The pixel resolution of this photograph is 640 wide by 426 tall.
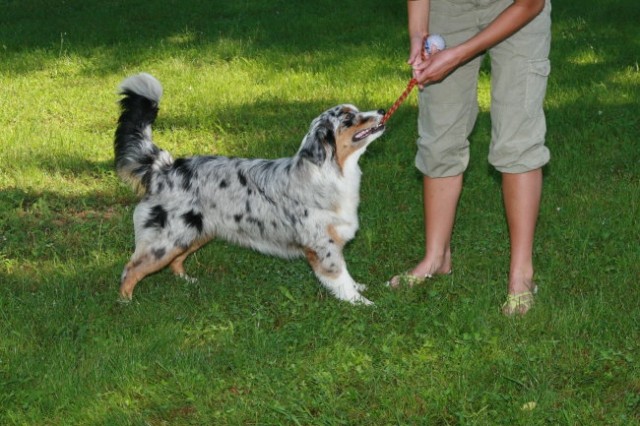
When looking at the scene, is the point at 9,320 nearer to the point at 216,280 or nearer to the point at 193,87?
the point at 216,280

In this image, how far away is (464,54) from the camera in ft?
16.5

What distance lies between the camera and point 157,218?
18.8 ft

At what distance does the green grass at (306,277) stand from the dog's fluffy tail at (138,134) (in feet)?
2.37

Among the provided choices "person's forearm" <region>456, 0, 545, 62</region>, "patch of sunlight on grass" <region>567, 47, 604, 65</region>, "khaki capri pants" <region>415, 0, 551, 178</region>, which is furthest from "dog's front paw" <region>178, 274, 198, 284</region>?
"patch of sunlight on grass" <region>567, 47, 604, 65</region>

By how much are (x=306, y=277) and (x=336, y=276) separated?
462mm

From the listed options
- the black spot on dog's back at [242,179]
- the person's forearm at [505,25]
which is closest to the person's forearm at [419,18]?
the person's forearm at [505,25]

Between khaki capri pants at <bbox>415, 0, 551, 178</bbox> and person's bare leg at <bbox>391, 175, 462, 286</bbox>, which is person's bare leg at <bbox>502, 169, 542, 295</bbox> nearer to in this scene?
khaki capri pants at <bbox>415, 0, 551, 178</bbox>

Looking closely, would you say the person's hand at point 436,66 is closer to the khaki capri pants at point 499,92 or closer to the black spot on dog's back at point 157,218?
the khaki capri pants at point 499,92

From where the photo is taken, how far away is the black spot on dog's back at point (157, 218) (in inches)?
226

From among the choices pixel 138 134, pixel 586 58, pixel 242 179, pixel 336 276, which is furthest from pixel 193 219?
pixel 586 58

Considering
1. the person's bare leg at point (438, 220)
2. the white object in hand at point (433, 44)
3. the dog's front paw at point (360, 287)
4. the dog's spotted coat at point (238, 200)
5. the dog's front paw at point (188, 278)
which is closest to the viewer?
the white object in hand at point (433, 44)

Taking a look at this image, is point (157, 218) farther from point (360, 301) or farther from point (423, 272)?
point (423, 272)

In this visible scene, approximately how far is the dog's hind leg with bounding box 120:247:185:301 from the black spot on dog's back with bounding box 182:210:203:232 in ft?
0.53

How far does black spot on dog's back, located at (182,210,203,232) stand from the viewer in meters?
5.75
